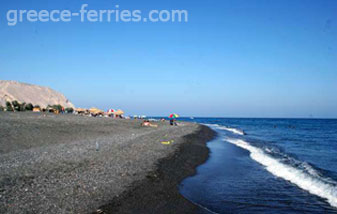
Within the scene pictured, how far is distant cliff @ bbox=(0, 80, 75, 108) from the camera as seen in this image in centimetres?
8517

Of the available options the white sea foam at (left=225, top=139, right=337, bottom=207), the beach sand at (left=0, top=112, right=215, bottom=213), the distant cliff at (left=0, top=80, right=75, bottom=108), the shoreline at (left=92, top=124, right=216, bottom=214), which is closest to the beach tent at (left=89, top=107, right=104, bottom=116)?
the distant cliff at (left=0, top=80, right=75, bottom=108)

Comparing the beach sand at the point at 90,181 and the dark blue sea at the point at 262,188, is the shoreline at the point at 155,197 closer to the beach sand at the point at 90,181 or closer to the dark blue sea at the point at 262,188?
the beach sand at the point at 90,181

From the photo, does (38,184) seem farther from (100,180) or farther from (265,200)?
(265,200)

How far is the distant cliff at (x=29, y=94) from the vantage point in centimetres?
8517

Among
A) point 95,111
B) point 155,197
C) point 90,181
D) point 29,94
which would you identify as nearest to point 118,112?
point 95,111

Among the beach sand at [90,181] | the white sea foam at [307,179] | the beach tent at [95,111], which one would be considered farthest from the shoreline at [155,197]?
the beach tent at [95,111]

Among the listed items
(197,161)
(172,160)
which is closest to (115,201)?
(172,160)

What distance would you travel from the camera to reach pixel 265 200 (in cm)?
897

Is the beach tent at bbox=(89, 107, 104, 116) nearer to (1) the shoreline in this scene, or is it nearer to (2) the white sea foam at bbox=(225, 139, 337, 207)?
(2) the white sea foam at bbox=(225, 139, 337, 207)

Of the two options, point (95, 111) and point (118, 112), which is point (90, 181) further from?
point (118, 112)

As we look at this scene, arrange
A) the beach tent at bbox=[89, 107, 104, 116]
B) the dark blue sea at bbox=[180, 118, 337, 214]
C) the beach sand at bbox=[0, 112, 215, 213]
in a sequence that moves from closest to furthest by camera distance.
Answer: the beach sand at bbox=[0, 112, 215, 213] → the dark blue sea at bbox=[180, 118, 337, 214] → the beach tent at bbox=[89, 107, 104, 116]

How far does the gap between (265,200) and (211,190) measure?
206 cm

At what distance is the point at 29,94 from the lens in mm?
98438

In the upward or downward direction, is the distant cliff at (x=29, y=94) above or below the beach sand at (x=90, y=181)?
above
